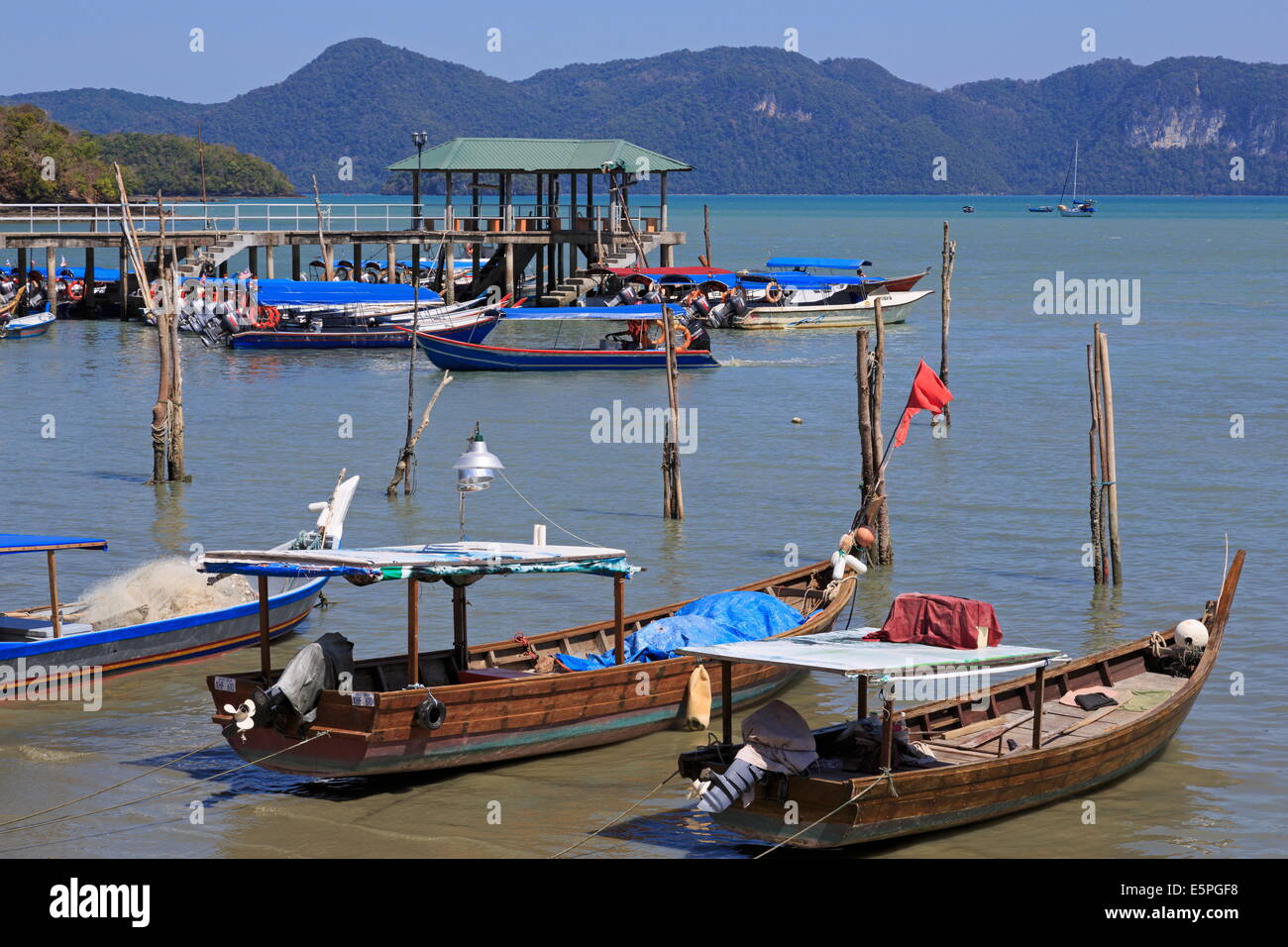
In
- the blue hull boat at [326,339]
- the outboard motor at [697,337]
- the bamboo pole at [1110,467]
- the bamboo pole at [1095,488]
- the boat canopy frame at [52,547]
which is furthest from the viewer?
the blue hull boat at [326,339]

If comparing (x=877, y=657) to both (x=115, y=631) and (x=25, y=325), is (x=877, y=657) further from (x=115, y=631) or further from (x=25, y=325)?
(x=25, y=325)

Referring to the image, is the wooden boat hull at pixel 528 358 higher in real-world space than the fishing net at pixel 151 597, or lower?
higher

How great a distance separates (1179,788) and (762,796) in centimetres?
448

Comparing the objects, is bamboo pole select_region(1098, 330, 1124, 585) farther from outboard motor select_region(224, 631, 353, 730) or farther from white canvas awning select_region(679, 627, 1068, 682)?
outboard motor select_region(224, 631, 353, 730)

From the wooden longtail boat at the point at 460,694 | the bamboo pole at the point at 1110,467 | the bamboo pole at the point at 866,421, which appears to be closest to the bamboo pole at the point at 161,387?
the bamboo pole at the point at 866,421

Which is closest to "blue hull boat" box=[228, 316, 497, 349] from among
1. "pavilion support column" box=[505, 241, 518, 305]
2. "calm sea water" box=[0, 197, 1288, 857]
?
"calm sea water" box=[0, 197, 1288, 857]

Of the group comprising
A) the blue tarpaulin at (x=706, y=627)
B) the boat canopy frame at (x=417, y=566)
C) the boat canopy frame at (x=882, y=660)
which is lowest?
the blue tarpaulin at (x=706, y=627)

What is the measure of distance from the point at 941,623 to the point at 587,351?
1379 inches

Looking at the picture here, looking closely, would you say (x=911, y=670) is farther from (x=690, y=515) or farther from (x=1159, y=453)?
(x=1159, y=453)

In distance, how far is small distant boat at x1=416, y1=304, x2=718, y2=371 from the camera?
47.7m

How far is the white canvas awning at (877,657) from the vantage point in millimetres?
12617

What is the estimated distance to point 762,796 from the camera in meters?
12.5

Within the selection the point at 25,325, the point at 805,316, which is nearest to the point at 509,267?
the point at 805,316

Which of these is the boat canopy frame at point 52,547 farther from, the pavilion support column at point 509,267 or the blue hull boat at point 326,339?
the pavilion support column at point 509,267
